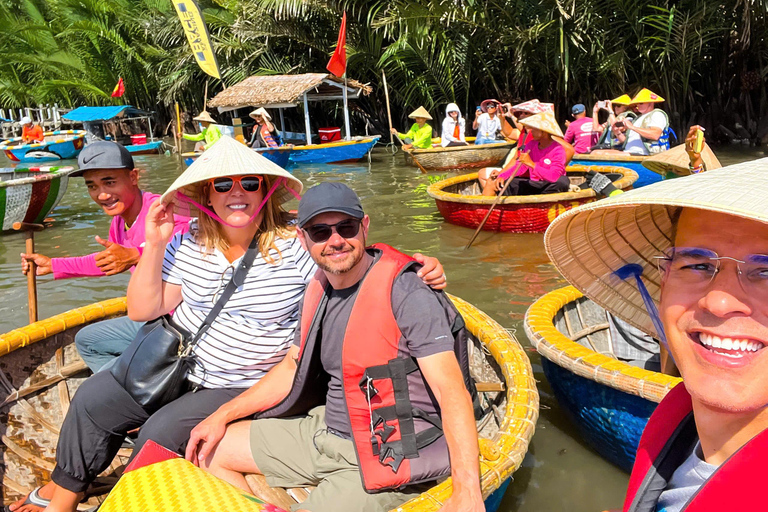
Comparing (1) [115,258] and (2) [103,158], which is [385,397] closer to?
(1) [115,258]

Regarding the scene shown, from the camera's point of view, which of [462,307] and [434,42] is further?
[434,42]

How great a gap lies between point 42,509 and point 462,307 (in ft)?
7.19

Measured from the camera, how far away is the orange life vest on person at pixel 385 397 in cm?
202

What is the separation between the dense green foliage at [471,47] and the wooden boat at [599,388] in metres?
11.3

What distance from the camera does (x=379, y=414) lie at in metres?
2.04

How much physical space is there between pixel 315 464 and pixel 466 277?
12.3ft

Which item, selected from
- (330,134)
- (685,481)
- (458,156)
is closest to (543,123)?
(685,481)

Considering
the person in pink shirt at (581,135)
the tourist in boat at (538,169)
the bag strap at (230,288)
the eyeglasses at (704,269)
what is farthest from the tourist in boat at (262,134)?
the eyeglasses at (704,269)

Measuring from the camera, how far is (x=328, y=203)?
2043 millimetres

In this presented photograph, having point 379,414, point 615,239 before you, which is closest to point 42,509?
point 379,414

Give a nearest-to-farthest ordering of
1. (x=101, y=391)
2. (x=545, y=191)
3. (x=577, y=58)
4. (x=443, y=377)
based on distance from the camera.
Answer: (x=443, y=377), (x=101, y=391), (x=545, y=191), (x=577, y=58)

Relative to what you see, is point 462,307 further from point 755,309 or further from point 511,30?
point 511,30

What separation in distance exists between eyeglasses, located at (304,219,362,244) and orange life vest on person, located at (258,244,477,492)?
0.16 metres

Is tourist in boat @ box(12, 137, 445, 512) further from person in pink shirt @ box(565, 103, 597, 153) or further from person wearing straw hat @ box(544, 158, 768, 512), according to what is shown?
person in pink shirt @ box(565, 103, 597, 153)
